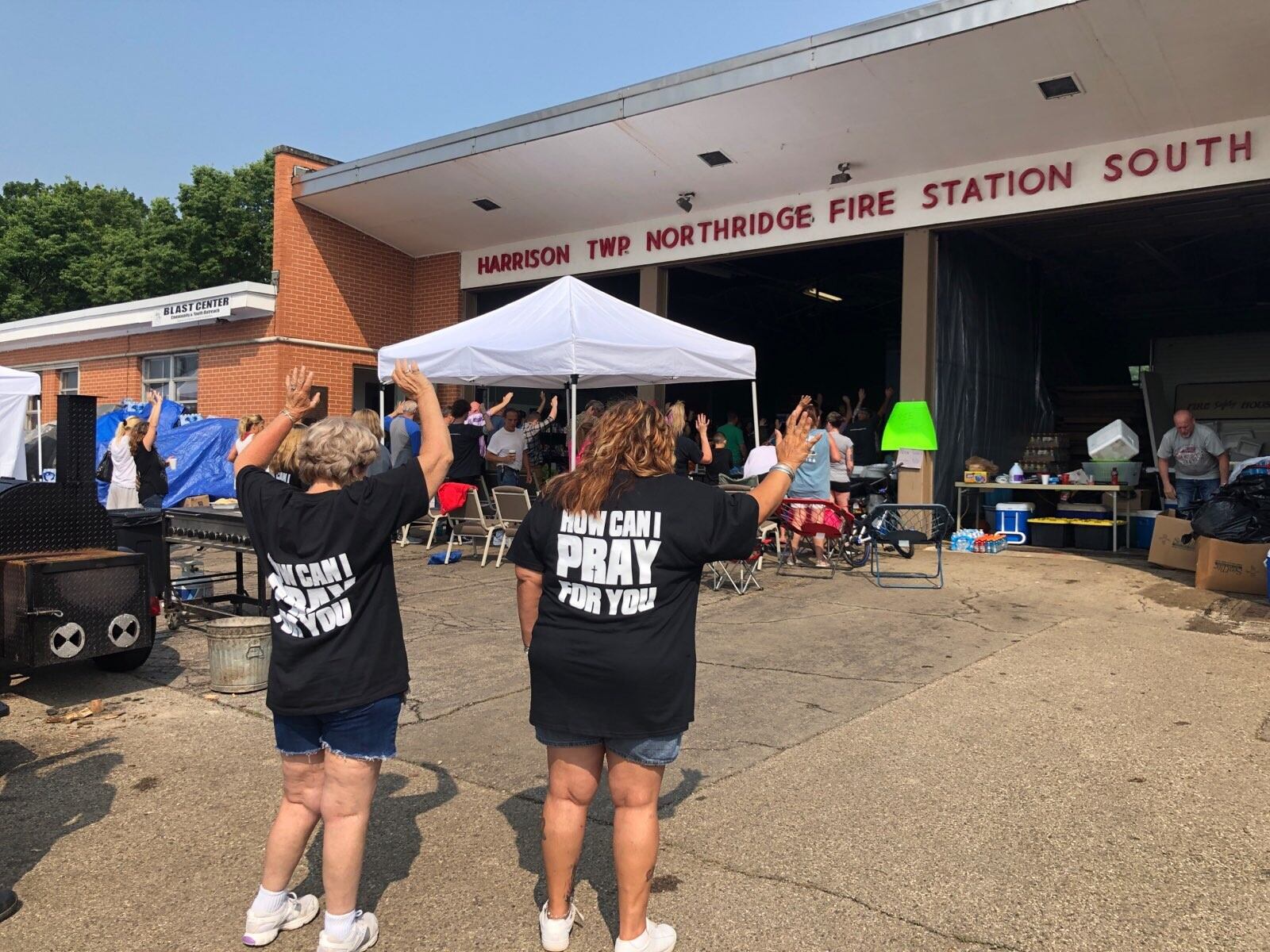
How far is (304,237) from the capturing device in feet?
52.3

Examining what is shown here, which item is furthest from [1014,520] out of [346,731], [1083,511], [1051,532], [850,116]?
[346,731]

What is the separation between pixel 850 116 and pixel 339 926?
10.6 m

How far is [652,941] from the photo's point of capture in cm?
277

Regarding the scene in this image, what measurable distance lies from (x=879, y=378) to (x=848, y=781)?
22.0 m

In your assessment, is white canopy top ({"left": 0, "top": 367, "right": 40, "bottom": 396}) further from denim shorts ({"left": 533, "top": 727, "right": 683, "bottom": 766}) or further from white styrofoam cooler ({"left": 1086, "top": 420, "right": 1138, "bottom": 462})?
white styrofoam cooler ({"left": 1086, "top": 420, "right": 1138, "bottom": 462})

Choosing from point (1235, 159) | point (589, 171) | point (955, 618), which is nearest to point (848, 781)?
point (955, 618)

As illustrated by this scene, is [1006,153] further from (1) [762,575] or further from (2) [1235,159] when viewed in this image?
(1) [762,575]

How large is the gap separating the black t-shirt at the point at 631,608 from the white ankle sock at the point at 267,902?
0.99 metres

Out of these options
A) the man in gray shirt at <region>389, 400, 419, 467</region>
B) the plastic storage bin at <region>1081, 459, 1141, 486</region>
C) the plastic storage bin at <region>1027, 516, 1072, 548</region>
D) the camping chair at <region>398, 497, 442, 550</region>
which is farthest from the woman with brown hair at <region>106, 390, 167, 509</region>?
the plastic storage bin at <region>1081, 459, 1141, 486</region>

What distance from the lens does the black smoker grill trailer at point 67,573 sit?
5.10 meters

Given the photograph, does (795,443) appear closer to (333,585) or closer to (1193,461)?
(333,585)

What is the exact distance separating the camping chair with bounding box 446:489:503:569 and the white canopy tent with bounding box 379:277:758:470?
1.40 metres

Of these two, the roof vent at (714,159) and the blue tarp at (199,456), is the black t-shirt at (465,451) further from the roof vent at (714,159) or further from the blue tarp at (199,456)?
the blue tarp at (199,456)

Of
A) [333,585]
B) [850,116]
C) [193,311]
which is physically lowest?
[333,585]
